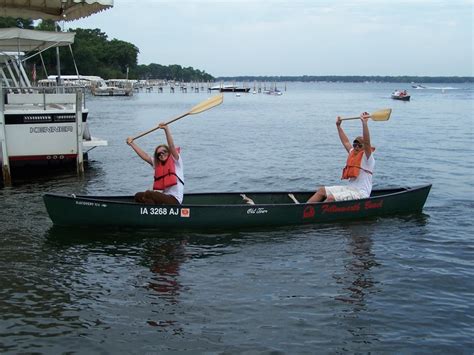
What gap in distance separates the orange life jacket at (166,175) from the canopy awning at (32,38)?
24.5ft

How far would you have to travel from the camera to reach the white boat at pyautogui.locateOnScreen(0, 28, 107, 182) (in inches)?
649

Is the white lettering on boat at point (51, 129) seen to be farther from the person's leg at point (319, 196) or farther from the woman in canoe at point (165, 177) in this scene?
the person's leg at point (319, 196)

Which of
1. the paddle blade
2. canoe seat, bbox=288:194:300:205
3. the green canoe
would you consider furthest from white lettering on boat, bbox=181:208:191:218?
the paddle blade

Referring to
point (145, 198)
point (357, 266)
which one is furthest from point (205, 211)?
point (357, 266)

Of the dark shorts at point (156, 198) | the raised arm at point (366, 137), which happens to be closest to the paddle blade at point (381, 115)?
the raised arm at point (366, 137)

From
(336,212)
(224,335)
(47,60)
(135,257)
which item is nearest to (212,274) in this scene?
(135,257)

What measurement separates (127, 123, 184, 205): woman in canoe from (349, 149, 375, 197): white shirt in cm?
377

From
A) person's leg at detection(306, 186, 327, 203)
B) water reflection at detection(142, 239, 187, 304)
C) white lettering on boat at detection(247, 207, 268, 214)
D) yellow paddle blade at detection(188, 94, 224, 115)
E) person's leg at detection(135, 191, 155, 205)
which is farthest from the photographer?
person's leg at detection(306, 186, 327, 203)

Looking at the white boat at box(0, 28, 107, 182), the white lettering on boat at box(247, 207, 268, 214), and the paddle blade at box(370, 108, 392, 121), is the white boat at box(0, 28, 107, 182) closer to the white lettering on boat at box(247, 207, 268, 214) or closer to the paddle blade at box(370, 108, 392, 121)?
the white lettering on boat at box(247, 207, 268, 214)

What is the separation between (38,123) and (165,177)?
7.04 meters

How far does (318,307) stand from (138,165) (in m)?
14.3

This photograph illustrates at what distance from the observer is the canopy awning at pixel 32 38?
53.5ft

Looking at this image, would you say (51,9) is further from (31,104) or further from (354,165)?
(354,165)

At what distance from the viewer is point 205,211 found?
1157 centimetres
